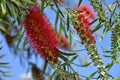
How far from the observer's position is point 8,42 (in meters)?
1.84

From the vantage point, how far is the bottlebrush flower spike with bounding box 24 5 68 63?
36.7 inches

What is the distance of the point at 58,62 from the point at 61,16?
0.20 m

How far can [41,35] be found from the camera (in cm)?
94

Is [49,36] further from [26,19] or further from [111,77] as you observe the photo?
[111,77]

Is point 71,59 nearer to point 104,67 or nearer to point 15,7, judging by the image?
point 104,67

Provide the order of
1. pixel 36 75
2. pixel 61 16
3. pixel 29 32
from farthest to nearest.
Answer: pixel 36 75 < pixel 61 16 < pixel 29 32

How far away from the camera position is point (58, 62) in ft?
3.03

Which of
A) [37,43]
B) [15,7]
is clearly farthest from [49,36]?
[15,7]

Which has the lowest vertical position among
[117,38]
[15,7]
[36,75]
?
[36,75]

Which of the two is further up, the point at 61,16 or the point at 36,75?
the point at 61,16

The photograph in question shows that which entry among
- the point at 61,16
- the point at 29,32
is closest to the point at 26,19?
the point at 29,32

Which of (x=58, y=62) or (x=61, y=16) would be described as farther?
(x=61, y=16)

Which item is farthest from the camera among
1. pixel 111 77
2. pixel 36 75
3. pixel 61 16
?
pixel 36 75

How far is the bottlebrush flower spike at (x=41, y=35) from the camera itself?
932 millimetres
